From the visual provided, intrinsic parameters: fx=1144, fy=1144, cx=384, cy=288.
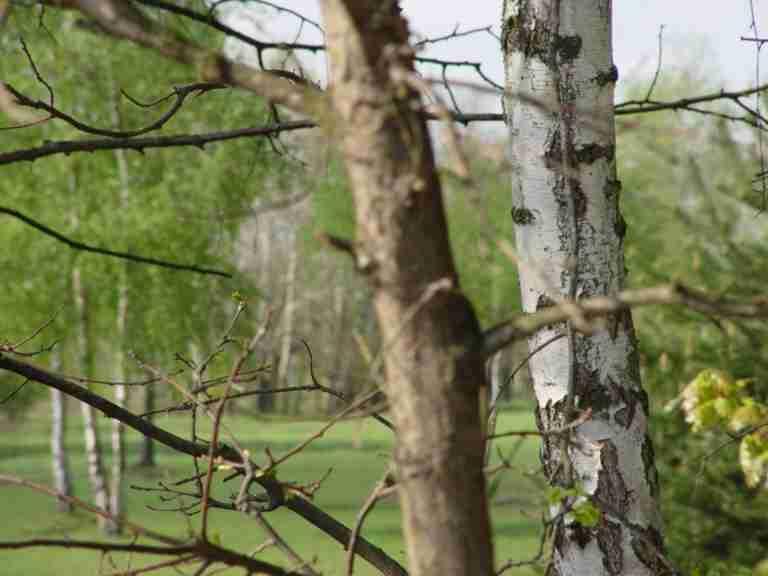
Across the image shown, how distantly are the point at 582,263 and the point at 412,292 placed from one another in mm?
1307

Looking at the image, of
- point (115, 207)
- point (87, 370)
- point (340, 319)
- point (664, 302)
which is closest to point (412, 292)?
point (664, 302)

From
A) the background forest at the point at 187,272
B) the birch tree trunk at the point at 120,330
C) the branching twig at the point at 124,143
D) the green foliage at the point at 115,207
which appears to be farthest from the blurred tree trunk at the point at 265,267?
the branching twig at the point at 124,143

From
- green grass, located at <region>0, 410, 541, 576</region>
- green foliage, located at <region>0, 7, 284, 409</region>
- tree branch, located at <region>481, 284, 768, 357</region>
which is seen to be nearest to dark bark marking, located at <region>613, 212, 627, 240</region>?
tree branch, located at <region>481, 284, 768, 357</region>

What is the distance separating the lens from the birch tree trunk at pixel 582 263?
2400 mm

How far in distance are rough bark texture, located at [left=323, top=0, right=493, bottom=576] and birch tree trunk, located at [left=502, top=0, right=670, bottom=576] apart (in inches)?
43.2

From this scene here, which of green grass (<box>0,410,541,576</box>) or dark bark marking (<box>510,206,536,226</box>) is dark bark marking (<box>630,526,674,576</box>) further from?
green grass (<box>0,410,541,576</box>)

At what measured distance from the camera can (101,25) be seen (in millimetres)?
1311

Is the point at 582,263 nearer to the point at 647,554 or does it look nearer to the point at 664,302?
the point at 647,554

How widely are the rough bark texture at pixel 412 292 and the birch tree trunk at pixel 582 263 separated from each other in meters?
1.10

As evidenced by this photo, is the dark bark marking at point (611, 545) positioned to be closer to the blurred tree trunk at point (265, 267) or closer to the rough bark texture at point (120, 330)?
the rough bark texture at point (120, 330)

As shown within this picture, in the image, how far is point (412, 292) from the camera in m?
1.23

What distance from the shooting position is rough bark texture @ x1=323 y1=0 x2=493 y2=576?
3.98ft

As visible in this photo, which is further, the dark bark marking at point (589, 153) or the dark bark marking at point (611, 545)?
the dark bark marking at point (589, 153)

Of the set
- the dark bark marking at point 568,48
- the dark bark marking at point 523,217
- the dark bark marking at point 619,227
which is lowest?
the dark bark marking at point 619,227
